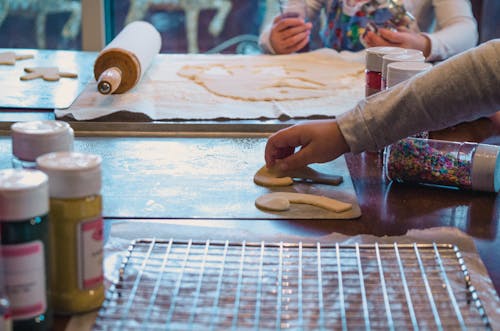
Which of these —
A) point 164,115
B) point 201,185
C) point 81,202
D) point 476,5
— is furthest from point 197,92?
point 476,5

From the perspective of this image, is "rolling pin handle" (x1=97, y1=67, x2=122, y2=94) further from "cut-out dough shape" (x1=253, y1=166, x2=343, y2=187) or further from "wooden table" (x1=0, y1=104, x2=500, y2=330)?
"wooden table" (x1=0, y1=104, x2=500, y2=330)

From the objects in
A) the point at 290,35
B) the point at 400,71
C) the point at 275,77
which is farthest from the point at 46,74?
the point at 400,71

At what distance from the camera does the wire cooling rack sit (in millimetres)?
746

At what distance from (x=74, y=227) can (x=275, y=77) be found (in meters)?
1.21

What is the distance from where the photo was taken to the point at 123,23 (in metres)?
3.04

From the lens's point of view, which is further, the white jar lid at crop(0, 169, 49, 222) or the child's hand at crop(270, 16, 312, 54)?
the child's hand at crop(270, 16, 312, 54)

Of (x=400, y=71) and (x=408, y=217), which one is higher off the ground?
(x=400, y=71)

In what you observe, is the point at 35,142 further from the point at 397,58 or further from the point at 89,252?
the point at 397,58

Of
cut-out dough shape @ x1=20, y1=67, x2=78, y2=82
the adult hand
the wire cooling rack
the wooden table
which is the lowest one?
the wooden table

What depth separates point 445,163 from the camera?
1.14 m

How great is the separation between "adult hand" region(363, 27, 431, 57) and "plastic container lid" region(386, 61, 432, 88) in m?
0.74

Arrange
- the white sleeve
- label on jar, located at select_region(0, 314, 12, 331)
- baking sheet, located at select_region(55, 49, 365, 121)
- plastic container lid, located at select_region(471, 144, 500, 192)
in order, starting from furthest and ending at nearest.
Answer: the white sleeve < baking sheet, located at select_region(55, 49, 365, 121) < plastic container lid, located at select_region(471, 144, 500, 192) < label on jar, located at select_region(0, 314, 12, 331)

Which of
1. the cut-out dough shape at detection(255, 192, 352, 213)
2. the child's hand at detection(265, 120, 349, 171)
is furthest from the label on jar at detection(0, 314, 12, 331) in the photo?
the child's hand at detection(265, 120, 349, 171)

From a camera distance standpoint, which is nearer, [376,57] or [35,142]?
[35,142]
